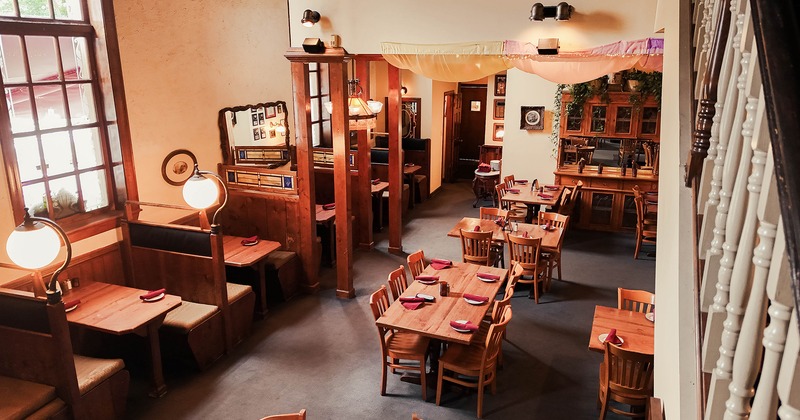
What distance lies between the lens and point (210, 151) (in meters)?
6.94

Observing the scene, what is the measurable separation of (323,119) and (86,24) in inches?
207

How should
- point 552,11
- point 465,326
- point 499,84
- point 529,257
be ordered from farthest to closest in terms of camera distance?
point 499,84
point 529,257
point 552,11
point 465,326

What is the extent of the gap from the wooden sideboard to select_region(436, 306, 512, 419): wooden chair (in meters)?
5.60

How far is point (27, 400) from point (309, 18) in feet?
17.1

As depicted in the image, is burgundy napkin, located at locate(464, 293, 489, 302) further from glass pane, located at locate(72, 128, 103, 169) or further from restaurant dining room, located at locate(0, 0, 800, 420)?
glass pane, located at locate(72, 128, 103, 169)

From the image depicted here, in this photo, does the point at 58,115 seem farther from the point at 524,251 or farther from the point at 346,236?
the point at 524,251

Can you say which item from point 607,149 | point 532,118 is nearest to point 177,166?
point 532,118

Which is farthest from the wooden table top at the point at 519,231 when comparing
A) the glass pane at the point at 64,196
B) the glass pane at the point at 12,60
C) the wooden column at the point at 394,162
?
the glass pane at the point at 12,60

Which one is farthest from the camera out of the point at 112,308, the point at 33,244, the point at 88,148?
the point at 88,148

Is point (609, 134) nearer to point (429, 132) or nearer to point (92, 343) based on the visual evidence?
point (429, 132)

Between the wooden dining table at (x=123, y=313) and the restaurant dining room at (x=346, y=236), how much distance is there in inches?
1.0

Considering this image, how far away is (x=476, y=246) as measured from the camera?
23.2ft

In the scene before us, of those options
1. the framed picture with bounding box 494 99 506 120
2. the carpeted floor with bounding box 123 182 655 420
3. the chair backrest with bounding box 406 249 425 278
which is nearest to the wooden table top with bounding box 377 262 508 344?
the chair backrest with bounding box 406 249 425 278

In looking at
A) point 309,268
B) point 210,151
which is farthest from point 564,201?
point 210,151
